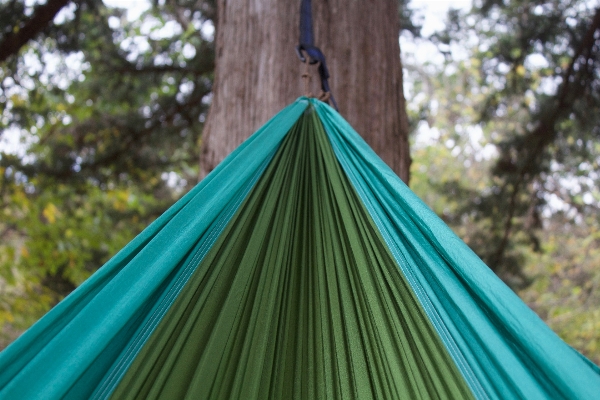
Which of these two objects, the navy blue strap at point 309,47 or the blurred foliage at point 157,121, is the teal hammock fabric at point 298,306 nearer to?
the navy blue strap at point 309,47

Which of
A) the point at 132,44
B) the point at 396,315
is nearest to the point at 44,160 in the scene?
the point at 132,44

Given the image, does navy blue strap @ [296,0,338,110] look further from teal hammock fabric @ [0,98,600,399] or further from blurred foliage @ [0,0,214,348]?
blurred foliage @ [0,0,214,348]

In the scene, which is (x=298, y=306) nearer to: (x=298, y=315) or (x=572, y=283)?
(x=298, y=315)

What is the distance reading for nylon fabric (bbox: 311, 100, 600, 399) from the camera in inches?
26.7

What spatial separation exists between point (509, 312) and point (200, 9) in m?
3.73

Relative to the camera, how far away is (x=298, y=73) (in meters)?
1.47

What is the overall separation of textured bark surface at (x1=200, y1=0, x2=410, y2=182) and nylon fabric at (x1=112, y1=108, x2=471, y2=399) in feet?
1.35

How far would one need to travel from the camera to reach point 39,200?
4074 mm

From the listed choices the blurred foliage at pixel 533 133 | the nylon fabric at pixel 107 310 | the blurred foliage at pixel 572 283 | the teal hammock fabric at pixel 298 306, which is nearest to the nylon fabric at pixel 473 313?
the teal hammock fabric at pixel 298 306

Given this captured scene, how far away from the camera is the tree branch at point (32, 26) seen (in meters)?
2.56

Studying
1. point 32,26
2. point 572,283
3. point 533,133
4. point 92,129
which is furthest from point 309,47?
point 572,283

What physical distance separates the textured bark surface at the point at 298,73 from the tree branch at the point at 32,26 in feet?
4.76

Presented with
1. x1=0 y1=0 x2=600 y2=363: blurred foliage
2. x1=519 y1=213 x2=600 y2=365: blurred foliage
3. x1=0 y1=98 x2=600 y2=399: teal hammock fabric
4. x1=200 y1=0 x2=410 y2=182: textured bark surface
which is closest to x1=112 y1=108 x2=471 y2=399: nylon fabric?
x1=0 y1=98 x2=600 y2=399: teal hammock fabric

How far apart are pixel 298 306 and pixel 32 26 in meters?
2.40
